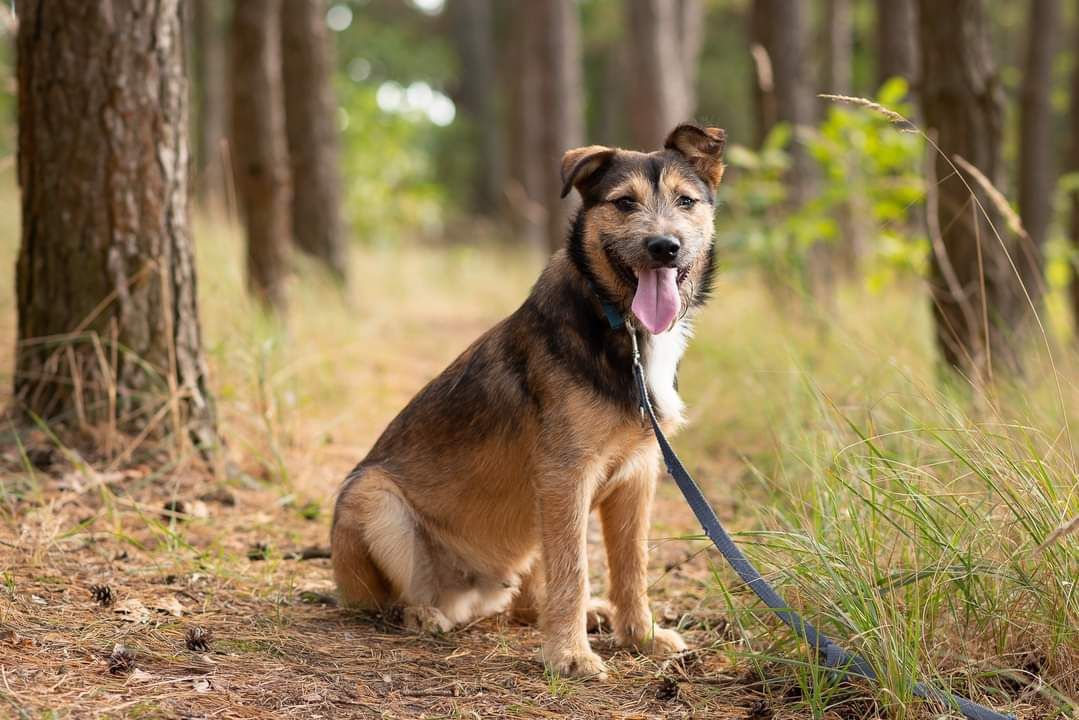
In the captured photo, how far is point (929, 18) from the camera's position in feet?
21.4

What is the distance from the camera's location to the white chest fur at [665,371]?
12.8 ft

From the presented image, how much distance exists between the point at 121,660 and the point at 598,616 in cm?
189

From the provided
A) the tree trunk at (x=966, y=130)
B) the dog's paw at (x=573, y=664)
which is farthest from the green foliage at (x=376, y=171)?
A: the dog's paw at (x=573, y=664)

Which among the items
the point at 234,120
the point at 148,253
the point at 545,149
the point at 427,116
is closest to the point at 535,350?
the point at 148,253

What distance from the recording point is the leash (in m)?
3.05

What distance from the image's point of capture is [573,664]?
147 inches

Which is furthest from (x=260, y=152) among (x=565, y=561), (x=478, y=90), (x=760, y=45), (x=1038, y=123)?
(x=478, y=90)

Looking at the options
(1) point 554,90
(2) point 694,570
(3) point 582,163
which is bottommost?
(2) point 694,570

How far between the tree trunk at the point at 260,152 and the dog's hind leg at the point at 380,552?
4.72m

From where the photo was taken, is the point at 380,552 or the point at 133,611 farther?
the point at 380,552

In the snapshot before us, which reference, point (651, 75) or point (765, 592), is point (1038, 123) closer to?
point (651, 75)

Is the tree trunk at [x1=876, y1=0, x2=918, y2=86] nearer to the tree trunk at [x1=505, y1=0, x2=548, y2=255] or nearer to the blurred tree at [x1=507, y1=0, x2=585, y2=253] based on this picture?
the blurred tree at [x1=507, y1=0, x2=585, y2=253]

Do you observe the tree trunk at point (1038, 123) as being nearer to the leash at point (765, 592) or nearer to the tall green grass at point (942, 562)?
the tall green grass at point (942, 562)

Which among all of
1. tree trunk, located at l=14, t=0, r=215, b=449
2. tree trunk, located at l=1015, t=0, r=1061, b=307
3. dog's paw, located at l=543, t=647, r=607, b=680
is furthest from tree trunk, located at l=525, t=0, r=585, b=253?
dog's paw, located at l=543, t=647, r=607, b=680
